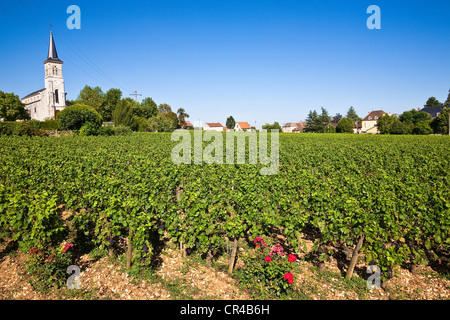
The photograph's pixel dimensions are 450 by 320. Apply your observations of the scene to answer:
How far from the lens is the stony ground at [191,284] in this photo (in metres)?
4.91


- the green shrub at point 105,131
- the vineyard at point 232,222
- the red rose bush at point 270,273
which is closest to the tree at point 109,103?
the green shrub at point 105,131

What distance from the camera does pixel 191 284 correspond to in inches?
207

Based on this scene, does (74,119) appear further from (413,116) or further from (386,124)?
(413,116)

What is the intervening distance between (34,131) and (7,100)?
3644cm

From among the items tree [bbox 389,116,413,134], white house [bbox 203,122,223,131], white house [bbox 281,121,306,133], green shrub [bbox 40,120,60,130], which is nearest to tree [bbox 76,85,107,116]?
green shrub [bbox 40,120,60,130]

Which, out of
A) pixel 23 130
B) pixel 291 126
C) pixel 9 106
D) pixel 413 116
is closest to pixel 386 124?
pixel 413 116

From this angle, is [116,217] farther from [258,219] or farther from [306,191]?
[306,191]

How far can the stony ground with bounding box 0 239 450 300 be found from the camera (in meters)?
4.91

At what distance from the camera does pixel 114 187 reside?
7.70 meters

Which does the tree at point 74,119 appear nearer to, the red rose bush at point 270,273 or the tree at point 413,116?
the red rose bush at point 270,273

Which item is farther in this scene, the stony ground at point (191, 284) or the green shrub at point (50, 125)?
the green shrub at point (50, 125)

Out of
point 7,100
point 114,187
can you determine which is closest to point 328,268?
point 114,187

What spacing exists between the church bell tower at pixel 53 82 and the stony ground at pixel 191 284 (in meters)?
86.0

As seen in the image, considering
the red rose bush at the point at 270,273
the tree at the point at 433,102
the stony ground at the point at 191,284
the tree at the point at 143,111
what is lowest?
the stony ground at the point at 191,284
